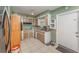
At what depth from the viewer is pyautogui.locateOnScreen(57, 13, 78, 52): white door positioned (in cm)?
183

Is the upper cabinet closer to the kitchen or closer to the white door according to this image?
the kitchen

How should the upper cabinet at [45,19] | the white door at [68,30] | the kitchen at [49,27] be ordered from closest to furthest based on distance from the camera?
the kitchen at [49,27]
the white door at [68,30]
the upper cabinet at [45,19]

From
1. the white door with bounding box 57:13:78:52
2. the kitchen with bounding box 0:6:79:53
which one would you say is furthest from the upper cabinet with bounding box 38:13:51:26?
the white door with bounding box 57:13:78:52

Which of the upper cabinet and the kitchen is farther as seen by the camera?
the upper cabinet

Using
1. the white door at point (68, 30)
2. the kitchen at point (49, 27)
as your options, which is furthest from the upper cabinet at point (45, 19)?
the white door at point (68, 30)

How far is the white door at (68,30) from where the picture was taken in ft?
6.01

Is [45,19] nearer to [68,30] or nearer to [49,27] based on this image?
[49,27]

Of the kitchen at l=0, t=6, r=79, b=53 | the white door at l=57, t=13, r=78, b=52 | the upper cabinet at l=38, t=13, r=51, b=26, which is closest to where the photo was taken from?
the kitchen at l=0, t=6, r=79, b=53

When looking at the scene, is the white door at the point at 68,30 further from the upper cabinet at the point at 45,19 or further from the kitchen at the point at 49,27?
the upper cabinet at the point at 45,19

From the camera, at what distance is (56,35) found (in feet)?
6.95

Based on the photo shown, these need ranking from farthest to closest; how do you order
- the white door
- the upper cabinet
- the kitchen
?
the upper cabinet < the white door < the kitchen

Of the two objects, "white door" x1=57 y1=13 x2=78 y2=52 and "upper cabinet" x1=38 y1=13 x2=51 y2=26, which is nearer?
"white door" x1=57 y1=13 x2=78 y2=52

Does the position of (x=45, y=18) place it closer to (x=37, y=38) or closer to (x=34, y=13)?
(x=34, y=13)
